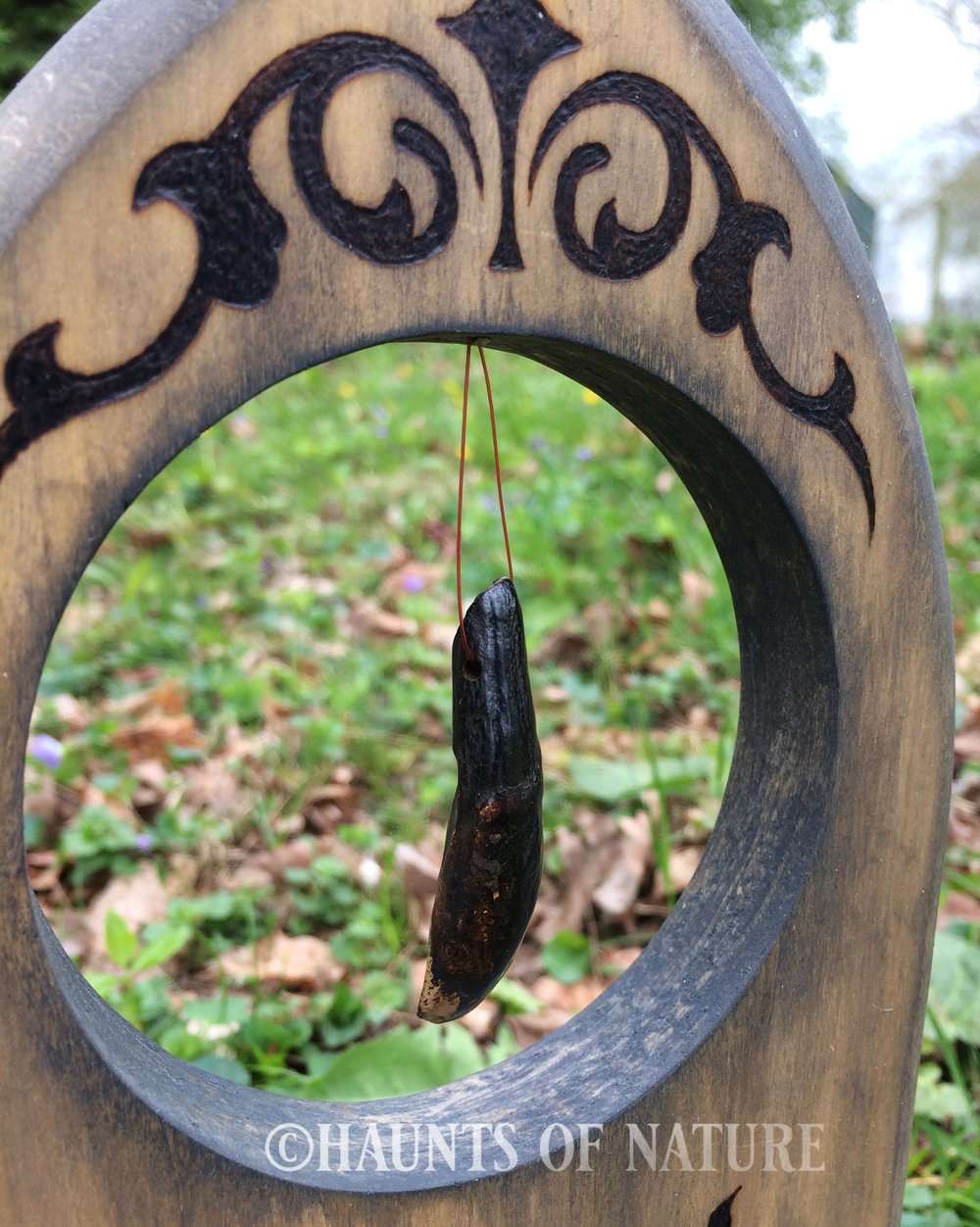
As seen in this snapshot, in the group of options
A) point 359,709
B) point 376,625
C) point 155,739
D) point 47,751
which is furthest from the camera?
point 376,625

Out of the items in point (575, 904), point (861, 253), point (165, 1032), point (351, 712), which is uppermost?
→ point (861, 253)

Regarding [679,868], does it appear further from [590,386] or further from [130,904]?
[590,386]

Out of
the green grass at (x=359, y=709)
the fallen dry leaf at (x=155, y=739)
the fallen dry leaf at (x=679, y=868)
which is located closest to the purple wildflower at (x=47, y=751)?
the green grass at (x=359, y=709)

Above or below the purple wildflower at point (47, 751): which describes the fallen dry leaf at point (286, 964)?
below

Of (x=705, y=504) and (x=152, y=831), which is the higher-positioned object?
(x=705, y=504)

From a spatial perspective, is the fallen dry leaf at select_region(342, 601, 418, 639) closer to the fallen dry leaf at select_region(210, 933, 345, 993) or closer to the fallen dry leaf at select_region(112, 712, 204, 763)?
the fallen dry leaf at select_region(112, 712, 204, 763)

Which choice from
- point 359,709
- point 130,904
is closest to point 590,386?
point 130,904

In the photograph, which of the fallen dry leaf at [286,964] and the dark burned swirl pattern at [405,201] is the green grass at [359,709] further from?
the dark burned swirl pattern at [405,201]

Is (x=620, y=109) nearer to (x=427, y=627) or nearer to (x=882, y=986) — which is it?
(x=882, y=986)

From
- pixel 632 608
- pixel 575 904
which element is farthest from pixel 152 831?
pixel 632 608
